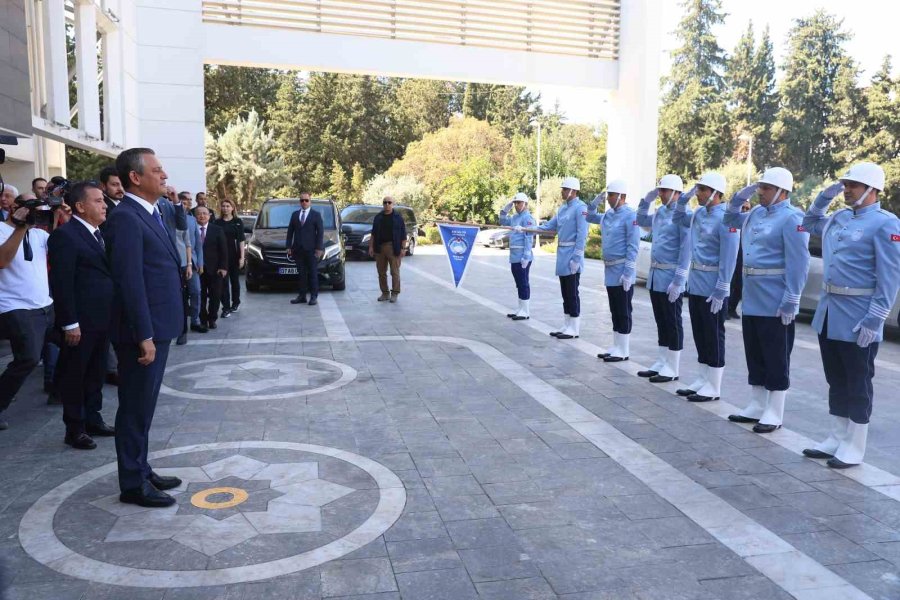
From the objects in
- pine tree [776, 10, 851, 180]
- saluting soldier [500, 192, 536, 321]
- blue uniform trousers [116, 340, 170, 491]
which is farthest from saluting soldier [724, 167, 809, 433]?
pine tree [776, 10, 851, 180]

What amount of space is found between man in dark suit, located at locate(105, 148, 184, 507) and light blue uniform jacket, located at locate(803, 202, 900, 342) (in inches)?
166

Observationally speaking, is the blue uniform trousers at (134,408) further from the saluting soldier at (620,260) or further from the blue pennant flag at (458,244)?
the blue pennant flag at (458,244)

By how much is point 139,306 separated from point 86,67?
12.3 metres

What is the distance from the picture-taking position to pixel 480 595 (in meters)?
3.27

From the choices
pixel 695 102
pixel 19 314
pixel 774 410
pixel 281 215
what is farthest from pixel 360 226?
pixel 695 102

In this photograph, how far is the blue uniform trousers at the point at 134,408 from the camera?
13.4ft

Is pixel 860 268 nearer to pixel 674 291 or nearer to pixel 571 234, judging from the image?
pixel 674 291

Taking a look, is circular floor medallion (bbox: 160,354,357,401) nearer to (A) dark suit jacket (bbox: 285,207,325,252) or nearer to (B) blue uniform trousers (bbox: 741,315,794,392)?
(B) blue uniform trousers (bbox: 741,315,794,392)

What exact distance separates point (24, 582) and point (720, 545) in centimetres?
330

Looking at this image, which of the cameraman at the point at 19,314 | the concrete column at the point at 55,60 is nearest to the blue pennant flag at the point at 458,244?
the concrete column at the point at 55,60

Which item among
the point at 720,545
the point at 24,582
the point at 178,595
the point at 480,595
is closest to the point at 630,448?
the point at 720,545

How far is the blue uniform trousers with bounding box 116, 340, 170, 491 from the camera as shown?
407 cm

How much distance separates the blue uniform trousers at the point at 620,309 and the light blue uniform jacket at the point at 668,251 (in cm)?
88

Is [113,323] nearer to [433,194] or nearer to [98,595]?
[98,595]
